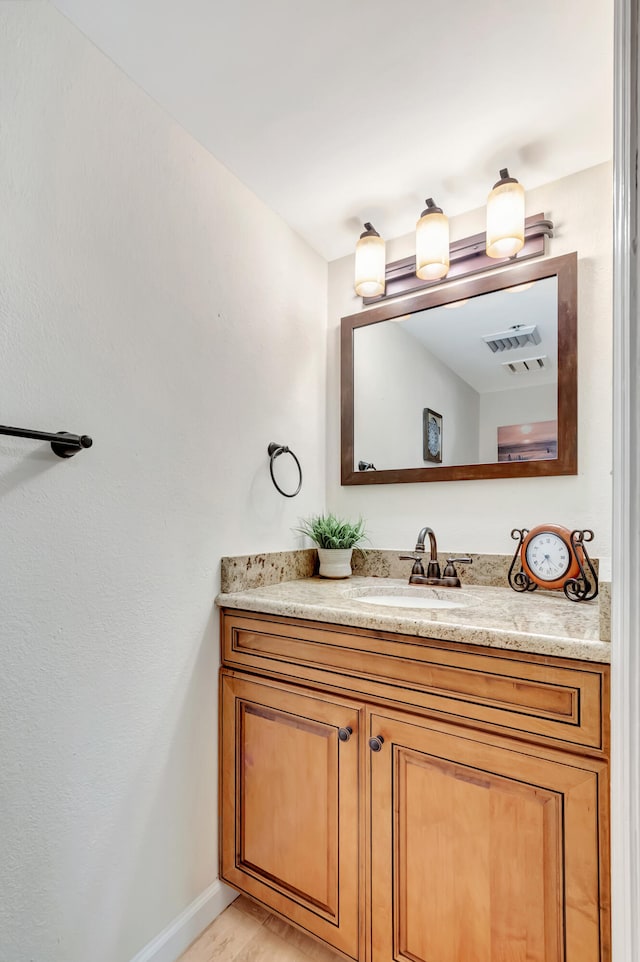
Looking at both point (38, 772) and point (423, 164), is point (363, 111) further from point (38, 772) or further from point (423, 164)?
point (38, 772)

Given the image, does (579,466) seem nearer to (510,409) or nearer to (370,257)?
(510,409)

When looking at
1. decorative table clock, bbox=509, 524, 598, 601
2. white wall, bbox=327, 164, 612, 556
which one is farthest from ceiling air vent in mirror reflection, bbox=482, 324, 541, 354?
decorative table clock, bbox=509, 524, 598, 601

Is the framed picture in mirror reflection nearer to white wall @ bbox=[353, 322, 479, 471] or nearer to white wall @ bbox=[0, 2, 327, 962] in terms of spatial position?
white wall @ bbox=[353, 322, 479, 471]

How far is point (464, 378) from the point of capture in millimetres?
1670

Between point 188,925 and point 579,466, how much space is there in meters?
1.71

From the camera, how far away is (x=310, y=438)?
6.16 ft

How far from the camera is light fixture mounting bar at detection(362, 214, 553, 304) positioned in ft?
4.94

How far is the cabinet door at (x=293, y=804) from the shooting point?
1142 millimetres

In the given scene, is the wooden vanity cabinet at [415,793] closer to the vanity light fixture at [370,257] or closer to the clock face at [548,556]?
the clock face at [548,556]

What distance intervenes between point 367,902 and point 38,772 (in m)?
0.80

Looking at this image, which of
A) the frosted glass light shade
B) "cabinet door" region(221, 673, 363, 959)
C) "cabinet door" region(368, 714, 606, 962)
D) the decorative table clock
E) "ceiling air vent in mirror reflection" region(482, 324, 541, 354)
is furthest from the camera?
"ceiling air vent in mirror reflection" region(482, 324, 541, 354)

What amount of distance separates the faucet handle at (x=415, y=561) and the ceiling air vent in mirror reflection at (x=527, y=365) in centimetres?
71

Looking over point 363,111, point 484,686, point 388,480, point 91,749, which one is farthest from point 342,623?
point 363,111

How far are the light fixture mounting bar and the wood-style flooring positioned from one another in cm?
207
